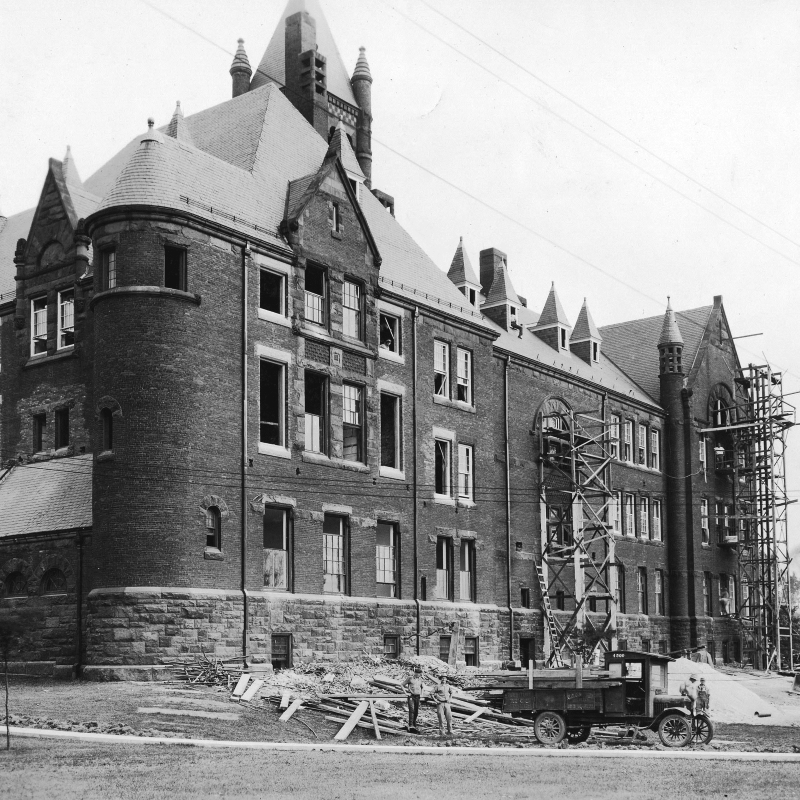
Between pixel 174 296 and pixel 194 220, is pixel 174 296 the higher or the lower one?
the lower one

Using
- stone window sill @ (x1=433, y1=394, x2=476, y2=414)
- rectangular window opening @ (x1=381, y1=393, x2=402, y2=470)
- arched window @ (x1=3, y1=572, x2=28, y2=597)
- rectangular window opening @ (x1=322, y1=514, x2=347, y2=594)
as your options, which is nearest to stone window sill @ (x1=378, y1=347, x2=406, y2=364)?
rectangular window opening @ (x1=381, y1=393, x2=402, y2=470)

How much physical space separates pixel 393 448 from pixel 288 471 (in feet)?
19.6

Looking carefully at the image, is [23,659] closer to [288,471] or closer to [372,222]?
[288,471]

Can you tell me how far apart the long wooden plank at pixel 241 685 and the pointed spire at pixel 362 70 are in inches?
1190

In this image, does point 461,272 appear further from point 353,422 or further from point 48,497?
point 48,497

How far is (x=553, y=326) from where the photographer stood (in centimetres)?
5769

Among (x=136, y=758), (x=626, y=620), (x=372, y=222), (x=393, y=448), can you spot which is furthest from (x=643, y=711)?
(x=626, y=620)

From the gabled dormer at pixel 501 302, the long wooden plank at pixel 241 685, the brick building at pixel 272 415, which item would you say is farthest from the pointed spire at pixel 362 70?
the long wooden plank at pixel 241 685

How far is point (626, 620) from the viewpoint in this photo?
183ft

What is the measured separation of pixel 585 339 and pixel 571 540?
41.8ft

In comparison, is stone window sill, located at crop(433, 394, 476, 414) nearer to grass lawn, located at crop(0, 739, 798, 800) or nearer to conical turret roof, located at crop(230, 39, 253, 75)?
conical turret roof, located at crop(230, 39, 253, 75)

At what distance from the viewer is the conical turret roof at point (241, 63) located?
5319 cm

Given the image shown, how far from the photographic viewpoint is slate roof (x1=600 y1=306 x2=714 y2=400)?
64.4 m

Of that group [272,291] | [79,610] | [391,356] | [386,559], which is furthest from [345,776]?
[391,356]
